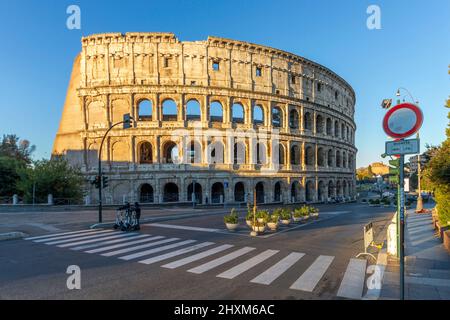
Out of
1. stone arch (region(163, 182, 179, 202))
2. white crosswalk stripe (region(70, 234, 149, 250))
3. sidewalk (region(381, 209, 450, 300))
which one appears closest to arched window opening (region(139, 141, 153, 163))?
stone arch (region(163, 182, 179, 202))

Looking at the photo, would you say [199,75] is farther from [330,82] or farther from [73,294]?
[73,294]

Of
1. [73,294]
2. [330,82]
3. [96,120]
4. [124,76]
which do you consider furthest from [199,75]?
[73,294]

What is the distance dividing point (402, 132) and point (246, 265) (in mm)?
5615

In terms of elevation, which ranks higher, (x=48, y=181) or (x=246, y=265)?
(x=48, y=181)

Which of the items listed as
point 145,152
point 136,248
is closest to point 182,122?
point 145,152

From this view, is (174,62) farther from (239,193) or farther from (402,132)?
(402,132)

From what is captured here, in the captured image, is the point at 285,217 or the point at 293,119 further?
the point at 293,119

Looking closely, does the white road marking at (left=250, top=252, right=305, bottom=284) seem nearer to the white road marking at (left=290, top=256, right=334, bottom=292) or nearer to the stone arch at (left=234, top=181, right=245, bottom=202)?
the white road marking at (left=290, top=256, right=334, bottom=292)

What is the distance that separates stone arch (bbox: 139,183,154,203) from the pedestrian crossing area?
2036 cm

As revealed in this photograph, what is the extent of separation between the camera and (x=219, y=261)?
816 centimetres

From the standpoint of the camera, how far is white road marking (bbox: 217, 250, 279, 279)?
22.4 ft

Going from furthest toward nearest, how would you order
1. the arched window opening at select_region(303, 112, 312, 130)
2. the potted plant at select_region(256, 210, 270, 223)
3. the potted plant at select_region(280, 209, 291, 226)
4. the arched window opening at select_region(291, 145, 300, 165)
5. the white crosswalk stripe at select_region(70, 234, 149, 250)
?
the arched window opening at select_region(303, 112, 312, 130) → the arched window opening at select_region(291, 145, 300, 165) → the potted plant at select_region(280, 209, 291, 226) → the potted plant at select_region(256, 210, 270, 223) → the white crosswalk stripe at select_region(70, 234, 149, 250)

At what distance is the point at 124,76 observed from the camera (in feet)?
107
